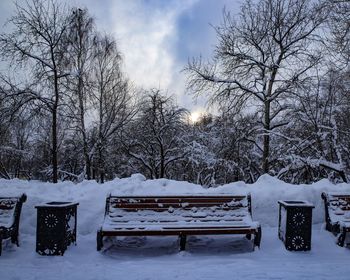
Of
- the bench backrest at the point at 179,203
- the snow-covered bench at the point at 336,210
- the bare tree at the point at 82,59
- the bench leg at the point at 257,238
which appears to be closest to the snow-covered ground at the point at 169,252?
the bench leg at the point at 257,238

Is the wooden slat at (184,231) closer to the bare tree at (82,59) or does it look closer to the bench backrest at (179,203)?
the bench backrest at (179,203)

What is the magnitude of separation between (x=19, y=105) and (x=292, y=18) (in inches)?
486

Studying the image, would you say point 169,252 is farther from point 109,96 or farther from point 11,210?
point 109,96

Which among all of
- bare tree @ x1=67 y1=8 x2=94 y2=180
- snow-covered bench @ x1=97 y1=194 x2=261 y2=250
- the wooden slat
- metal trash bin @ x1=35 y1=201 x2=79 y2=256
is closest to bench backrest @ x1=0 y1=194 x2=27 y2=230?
metal trash bin @ x1=35 y1=201 x2=79 y2=256

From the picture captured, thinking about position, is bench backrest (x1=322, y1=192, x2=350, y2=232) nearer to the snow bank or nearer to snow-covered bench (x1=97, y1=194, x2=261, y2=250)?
the snow bank

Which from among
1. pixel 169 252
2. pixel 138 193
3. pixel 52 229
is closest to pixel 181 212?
pixel 169 252

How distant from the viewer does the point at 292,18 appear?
18125 millimetres

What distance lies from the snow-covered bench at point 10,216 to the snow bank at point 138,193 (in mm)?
463

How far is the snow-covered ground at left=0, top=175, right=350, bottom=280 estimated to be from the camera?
17.9ft

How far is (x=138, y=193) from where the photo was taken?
7.78 meters

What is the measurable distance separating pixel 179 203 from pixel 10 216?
2.80 meters

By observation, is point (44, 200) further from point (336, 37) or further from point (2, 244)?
point (336, 37)

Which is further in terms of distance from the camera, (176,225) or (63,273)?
(176,225)

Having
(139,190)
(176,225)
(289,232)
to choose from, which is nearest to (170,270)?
(176,225)
